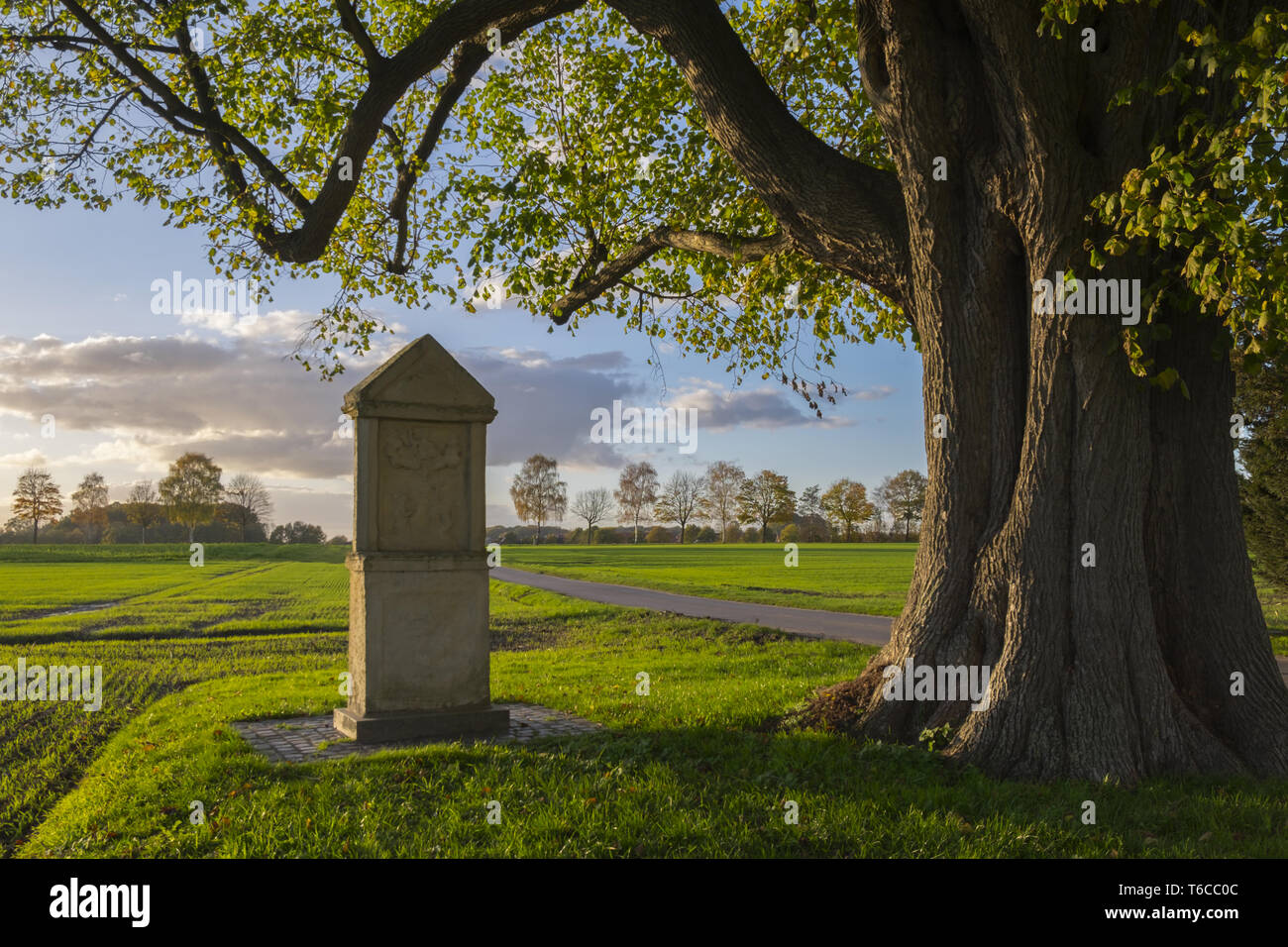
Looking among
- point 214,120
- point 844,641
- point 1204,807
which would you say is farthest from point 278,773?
point 844,641

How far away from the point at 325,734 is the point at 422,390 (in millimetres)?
3544

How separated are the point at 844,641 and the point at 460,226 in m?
9.99

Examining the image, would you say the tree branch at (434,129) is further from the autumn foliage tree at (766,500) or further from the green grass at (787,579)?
the autumn foliage tree at (766,500)

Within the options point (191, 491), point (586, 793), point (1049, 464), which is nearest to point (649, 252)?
point (1049, 464)

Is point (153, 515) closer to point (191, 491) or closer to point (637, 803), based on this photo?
point (191, 491)

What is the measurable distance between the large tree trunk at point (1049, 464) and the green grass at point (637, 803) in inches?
21.4

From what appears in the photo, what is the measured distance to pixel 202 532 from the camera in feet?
300

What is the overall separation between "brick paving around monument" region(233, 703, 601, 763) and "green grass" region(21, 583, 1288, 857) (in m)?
0.27

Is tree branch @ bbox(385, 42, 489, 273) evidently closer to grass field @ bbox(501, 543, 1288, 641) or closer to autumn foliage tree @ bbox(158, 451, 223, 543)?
grass field @ bbox(501, 543, 1288, 641)

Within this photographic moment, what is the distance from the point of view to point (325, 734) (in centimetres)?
867

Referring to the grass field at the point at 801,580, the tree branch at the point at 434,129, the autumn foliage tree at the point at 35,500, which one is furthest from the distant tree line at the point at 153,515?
the tree branch at the point at 434,129
